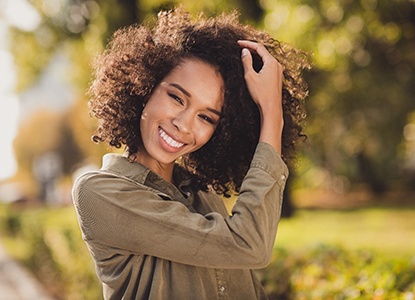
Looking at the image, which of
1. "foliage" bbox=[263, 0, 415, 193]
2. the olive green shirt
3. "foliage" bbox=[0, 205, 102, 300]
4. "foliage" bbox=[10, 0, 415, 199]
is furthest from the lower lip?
"foliage" bbox=[0, 205, 102, 300]

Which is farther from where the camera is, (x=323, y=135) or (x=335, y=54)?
(x=323, y=135)

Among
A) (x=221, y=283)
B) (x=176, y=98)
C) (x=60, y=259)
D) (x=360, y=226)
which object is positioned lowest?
(x=360, y=226)

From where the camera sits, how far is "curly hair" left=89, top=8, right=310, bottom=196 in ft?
7.36

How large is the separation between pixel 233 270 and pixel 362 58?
42.0ft

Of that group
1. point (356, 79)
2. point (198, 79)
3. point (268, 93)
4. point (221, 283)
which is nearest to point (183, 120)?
point (198, 79)

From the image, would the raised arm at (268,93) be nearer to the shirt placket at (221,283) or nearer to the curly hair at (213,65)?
the curly hair at (213,65)

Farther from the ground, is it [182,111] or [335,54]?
[182,111]

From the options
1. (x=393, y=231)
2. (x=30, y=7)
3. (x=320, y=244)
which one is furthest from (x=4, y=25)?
(x=320, y=244)

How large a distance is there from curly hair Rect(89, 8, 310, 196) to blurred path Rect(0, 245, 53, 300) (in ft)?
25.3

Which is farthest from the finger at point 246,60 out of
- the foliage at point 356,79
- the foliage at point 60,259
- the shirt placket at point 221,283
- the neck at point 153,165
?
the foliage at point 60,259

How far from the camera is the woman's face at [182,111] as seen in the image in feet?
7.05

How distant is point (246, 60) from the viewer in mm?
2201

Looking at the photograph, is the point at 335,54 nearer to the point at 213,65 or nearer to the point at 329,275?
the point at 329,275

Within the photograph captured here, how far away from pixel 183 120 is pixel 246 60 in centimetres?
29
